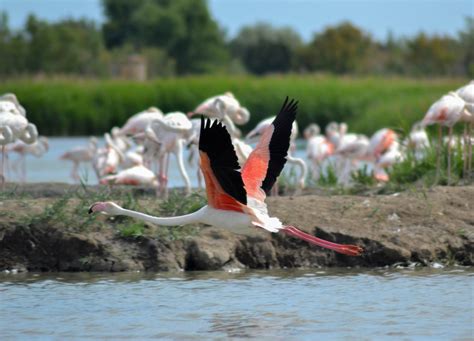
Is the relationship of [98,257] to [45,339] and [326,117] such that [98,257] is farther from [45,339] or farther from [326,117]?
[326,117]

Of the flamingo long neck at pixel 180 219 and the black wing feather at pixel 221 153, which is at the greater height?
the black wing feather at pixel 221 153

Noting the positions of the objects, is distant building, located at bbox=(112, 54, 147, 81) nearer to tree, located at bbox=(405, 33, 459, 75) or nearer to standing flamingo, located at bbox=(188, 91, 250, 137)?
tree, located at bbox=(405, 33, 459, 75)

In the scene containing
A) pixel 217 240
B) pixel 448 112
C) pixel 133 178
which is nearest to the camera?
pixel 217 240

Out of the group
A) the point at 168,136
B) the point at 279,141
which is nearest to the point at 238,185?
the point at 279,141

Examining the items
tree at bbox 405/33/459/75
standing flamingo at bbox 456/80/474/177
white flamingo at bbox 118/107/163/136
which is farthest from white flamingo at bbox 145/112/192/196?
tree at bbox 405/33/459/75

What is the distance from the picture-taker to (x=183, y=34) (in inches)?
2192

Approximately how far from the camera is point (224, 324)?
6883 mm

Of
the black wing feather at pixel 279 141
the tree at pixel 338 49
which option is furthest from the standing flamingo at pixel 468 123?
the tree at pixel 338 49

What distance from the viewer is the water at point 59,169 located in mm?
17938

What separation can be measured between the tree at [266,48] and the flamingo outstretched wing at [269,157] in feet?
176

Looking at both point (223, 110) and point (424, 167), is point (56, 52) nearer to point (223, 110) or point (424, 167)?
point (223, 110)

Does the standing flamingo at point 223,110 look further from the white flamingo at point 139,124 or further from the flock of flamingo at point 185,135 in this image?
the white flamingo at point 139,124

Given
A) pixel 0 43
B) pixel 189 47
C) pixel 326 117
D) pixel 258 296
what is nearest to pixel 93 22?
pixel 189 47

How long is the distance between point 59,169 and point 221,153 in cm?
1488
